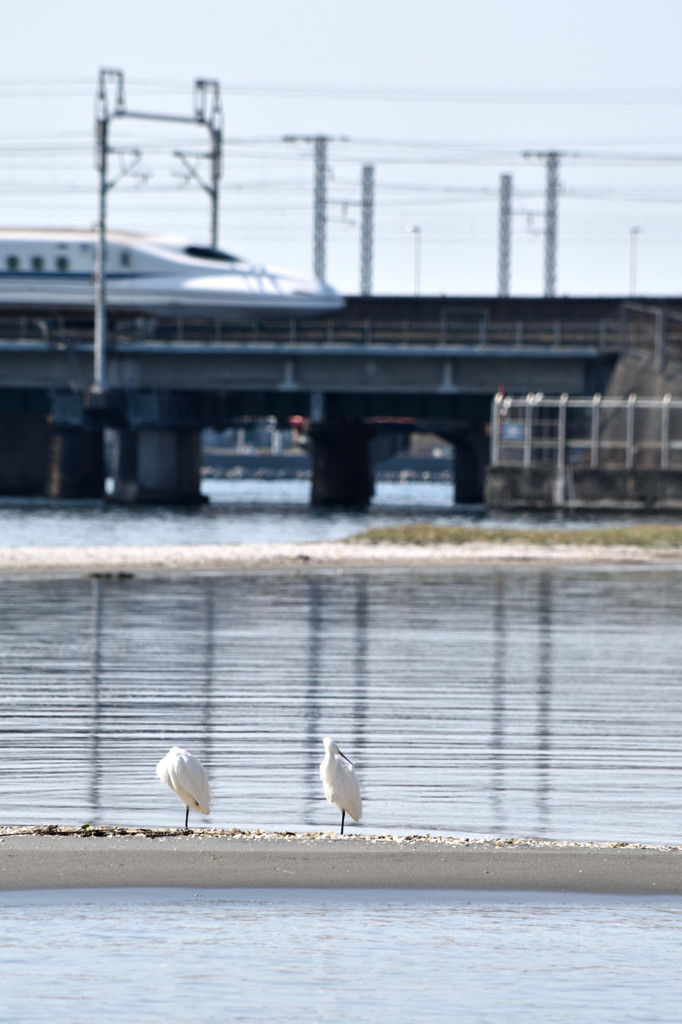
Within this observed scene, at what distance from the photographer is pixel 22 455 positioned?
104 m

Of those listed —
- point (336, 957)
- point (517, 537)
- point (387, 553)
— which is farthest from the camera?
point (517, 537)

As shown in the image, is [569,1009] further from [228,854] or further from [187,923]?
[228,854]

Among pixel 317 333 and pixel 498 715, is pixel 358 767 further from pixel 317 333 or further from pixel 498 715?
pixel 317 333

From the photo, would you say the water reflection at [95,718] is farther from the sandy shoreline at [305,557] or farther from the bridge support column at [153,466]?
the bridge support column at [153,466]

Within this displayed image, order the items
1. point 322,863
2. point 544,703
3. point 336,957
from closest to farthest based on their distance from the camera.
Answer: point 336,957 → point 322,863 → point 544,703

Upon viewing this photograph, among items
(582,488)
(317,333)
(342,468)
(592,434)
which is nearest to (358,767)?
(582,488)

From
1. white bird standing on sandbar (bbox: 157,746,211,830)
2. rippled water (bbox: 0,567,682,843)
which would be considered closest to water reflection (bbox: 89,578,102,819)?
rippled water (bbox: 0,567,682,843)

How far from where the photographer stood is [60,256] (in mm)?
76312

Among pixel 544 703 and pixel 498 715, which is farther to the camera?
pixel 544 703

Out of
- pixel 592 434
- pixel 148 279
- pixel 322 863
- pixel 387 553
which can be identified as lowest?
pixel 387 553

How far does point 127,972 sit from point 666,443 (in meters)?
58.4

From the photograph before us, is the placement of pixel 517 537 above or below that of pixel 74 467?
above

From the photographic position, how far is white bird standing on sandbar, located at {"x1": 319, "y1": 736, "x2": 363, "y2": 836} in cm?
896

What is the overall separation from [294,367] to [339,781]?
70.5 meters
